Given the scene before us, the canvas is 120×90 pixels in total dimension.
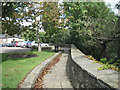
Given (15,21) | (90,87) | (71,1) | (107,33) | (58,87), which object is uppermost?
(71,1)

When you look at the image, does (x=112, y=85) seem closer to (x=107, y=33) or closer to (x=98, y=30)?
(x=107, y=33)

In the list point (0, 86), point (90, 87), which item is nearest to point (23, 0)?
point (0, 86)

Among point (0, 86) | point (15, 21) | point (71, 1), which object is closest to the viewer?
point (0, 86)

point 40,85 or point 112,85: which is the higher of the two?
point 112,85

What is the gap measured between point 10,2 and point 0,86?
19.0 ft

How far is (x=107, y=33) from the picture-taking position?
8789mm

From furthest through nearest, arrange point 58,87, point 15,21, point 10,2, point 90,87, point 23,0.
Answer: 1. point 15,21
2. point 23,0
3. point 10,2
4. point 58,87
5. point 90,87

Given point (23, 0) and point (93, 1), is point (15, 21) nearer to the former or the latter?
point (23, 0)

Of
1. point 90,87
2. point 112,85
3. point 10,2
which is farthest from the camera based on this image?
point 10,2

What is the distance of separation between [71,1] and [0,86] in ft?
49.7

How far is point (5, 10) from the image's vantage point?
8.51m

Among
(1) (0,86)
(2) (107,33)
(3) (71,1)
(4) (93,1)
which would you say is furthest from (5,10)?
(4) (93,1)

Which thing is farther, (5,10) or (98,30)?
(98,30)

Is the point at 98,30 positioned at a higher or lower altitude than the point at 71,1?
lower
